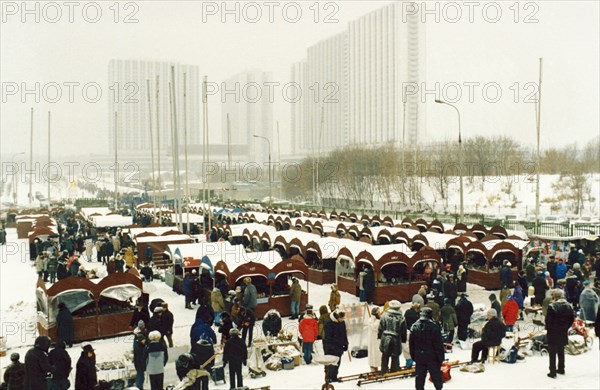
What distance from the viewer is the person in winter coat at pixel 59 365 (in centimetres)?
964

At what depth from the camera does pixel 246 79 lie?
17762 centimetres

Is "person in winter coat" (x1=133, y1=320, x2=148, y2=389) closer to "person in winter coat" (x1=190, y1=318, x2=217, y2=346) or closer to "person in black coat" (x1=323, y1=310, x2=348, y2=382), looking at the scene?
"person in winter coat" (x1=190, y1=318, x2=217, y2=346)

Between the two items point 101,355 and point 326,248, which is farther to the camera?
point 326,248

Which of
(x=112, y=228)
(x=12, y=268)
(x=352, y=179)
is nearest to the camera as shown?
(x=12, y=268)

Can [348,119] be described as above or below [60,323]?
above

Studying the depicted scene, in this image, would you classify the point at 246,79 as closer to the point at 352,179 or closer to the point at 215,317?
the point at 352,179

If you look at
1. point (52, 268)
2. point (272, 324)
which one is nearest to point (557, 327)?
point (272, 324)

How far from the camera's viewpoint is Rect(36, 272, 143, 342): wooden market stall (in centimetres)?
1441

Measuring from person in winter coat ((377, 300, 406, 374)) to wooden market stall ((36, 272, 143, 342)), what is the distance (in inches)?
314

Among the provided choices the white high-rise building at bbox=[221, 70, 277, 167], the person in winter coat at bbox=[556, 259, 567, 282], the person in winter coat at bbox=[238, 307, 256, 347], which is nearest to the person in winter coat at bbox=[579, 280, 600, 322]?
the person in winter coat at bbox=[556, 259, 567, 282]

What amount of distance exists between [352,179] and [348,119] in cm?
4672

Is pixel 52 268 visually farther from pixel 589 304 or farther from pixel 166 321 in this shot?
pixel 589 304

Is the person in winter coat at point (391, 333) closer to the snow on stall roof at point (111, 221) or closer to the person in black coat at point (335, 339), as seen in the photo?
the person in black coat at point (335, 339)

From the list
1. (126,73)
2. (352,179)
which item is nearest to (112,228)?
(352,179)
